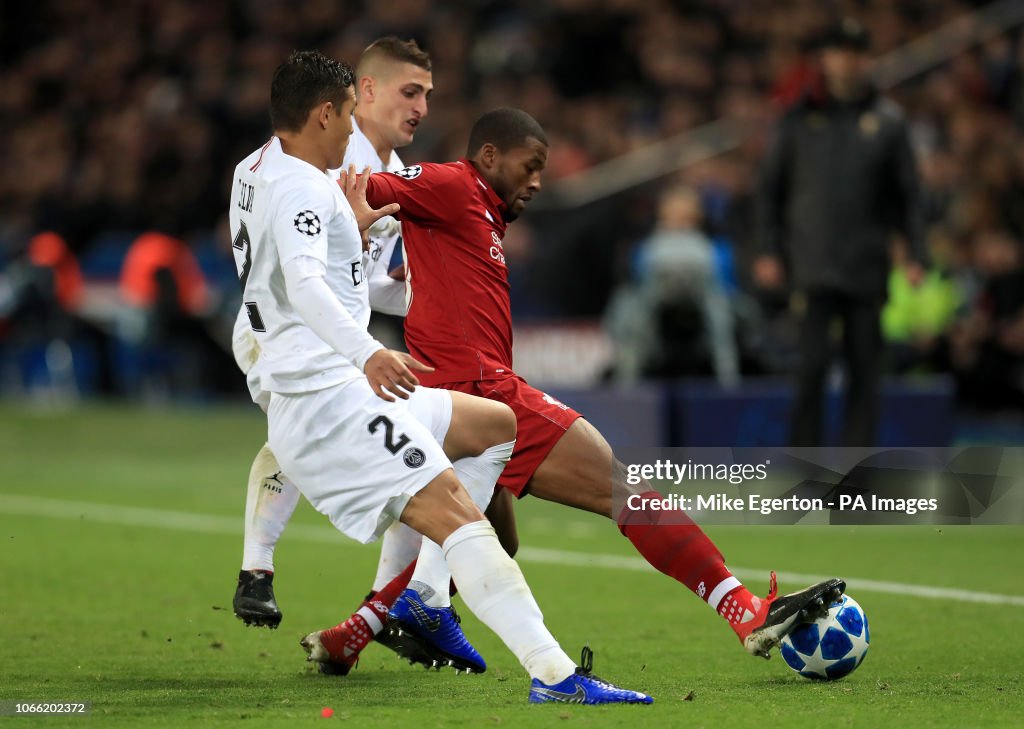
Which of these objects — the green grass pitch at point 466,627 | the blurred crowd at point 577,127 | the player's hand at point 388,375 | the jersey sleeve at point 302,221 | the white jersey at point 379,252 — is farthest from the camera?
the blurred crowd at point 577,127

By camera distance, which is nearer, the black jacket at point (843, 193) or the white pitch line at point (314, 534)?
the white pitch line at point (314, 534)

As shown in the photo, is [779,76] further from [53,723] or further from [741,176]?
[53,723]

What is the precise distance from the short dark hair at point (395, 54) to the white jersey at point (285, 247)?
4.32 ft

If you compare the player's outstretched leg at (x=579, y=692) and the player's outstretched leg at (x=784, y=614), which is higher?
the player's outstretched leg at (x=784, y=614)

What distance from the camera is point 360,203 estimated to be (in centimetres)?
546

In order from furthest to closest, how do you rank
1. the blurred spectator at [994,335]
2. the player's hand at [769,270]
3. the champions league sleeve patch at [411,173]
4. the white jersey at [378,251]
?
the blurred spectator at [994,335]
the player's hand at [769,270]
the white jersey at [378,251]
the champions league sleeve patch at [411,173]

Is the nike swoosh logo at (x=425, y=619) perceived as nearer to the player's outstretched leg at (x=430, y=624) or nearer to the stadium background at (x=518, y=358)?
the player's outstretched leg at (x=430, y=624)

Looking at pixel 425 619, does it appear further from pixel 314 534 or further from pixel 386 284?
pixel 314 534

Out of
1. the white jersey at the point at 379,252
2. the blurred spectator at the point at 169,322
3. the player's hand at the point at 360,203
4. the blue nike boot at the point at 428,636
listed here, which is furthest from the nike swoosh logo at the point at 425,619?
the blurred spectator at the point at 169,322

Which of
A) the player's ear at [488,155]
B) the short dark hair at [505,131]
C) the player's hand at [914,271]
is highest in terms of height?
the player's hand at [914,271]

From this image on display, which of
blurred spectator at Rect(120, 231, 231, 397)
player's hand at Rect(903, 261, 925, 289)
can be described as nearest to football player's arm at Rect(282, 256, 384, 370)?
player's hand at Rect(903, 261, 925, 289)

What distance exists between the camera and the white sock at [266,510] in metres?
5.88

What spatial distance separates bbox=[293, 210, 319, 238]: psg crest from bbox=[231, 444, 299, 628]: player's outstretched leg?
1.16 metres

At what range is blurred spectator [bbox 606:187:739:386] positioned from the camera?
1326cm
